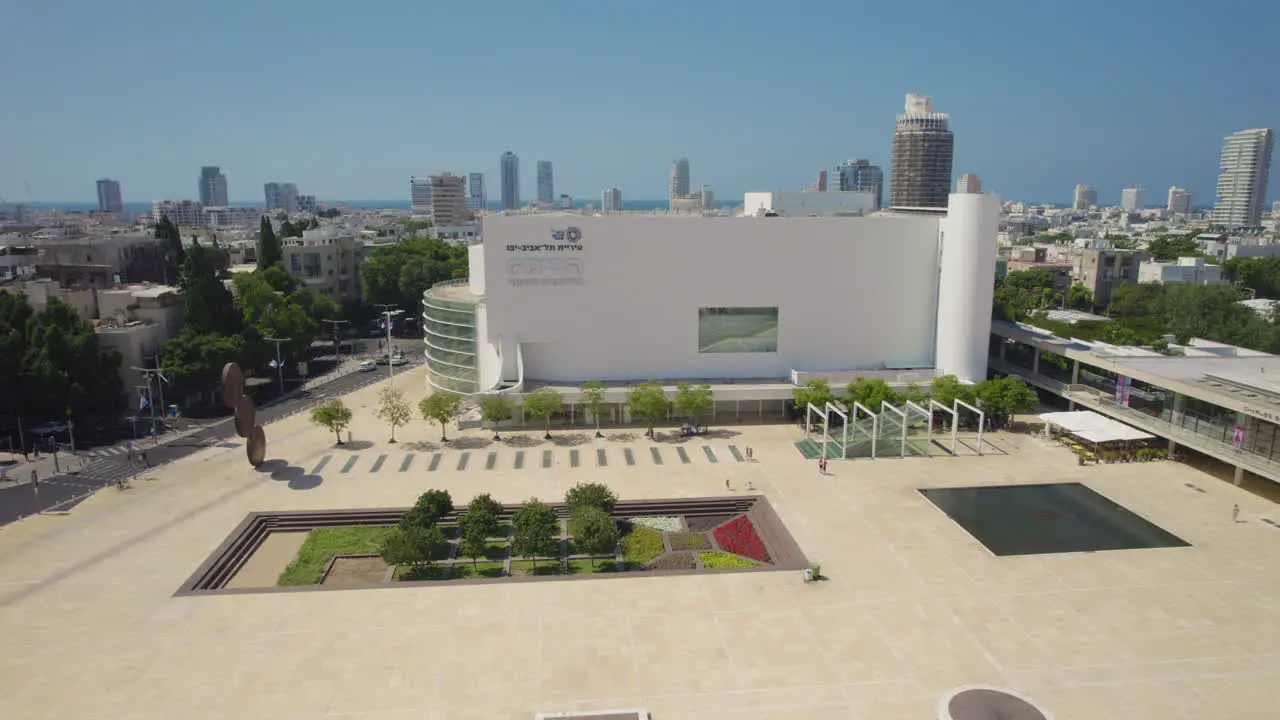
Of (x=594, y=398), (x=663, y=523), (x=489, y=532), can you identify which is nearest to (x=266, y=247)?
(x=594, y=398)

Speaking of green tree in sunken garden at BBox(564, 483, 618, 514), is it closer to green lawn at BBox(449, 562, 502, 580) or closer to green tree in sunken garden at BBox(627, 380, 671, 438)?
green lawn at BBox(449, 562, 502, 580)

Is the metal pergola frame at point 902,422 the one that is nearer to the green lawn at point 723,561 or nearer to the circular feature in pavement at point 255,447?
the green lawn at point 723,561

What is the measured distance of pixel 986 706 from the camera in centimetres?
2073

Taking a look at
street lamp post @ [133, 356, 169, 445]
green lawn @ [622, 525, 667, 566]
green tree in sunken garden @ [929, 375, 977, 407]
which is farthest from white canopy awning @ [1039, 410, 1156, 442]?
street lamp post @ [133, 356, 169, 445]

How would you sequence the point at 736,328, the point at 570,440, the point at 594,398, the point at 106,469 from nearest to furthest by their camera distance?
the point at 106,469 < the point at 570,440 < the point at 594,398 < the point at 736,328

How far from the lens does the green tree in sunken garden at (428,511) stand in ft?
99.6

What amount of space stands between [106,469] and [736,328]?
34925 mm

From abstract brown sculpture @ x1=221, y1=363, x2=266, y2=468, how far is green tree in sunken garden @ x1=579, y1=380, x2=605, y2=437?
16853 mm

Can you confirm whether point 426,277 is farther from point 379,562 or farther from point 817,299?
point 379,562

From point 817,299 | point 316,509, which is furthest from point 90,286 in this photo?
point 817,299

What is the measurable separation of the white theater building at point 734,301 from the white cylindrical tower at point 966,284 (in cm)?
8

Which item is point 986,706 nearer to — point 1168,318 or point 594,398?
point 594,398

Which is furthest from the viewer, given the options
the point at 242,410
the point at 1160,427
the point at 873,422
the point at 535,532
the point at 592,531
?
the point at 873,422

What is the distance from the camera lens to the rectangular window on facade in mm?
48781
